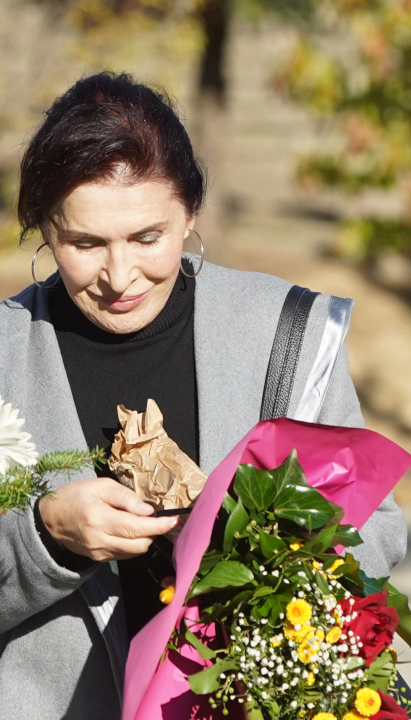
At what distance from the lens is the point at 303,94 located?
7500mm

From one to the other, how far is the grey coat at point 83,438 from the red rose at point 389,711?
0.43 metres

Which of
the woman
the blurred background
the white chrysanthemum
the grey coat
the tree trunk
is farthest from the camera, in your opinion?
the tree trunk

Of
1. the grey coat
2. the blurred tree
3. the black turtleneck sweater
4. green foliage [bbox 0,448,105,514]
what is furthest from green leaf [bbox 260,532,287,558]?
the blurred tree

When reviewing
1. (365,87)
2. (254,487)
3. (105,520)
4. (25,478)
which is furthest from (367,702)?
(365,87)

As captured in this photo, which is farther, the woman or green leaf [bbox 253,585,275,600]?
the woman

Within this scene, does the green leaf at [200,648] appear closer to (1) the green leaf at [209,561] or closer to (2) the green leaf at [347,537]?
(1) the green leaf at [209,561]

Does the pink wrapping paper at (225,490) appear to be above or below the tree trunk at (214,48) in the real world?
below

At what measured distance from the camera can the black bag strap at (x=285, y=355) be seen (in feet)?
6.10

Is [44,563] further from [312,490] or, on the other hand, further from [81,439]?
[312,490]

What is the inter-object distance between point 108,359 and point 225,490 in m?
0.74

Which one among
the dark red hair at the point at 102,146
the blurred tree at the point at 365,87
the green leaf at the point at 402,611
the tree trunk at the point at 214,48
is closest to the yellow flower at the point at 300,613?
the green leaf at the point at 402,611

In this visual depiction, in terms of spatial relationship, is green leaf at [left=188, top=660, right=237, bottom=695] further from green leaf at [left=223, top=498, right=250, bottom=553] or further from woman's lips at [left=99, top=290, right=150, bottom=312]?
woman's lips at [left=99, top=290, right=150, bottom=312]

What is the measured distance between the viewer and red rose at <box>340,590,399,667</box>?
1315 mm

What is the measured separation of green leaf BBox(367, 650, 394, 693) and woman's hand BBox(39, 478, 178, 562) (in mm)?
402
